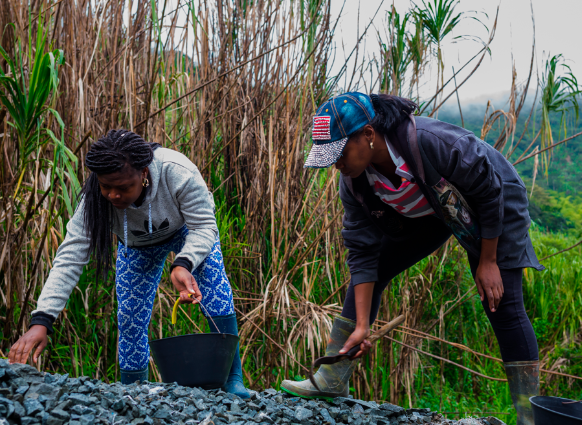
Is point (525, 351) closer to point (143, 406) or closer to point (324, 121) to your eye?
point (324, 121)

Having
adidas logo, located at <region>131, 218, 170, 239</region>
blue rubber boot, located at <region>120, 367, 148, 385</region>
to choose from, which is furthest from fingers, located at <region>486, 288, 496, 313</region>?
blue rubber boot, located at <region>120, 367, 148, 385</region>

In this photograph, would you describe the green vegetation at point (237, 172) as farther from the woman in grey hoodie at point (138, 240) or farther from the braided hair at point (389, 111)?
the braided hair at point (389, 111)

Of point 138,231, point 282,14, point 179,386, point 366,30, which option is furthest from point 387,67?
point 179,386

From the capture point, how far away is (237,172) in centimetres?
303

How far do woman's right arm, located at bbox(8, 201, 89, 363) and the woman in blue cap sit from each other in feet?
2.88

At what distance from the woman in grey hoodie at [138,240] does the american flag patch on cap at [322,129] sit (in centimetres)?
51

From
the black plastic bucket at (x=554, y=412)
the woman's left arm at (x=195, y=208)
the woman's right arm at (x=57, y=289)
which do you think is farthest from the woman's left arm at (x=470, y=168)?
the woman's right arm at (x=57, y=289)

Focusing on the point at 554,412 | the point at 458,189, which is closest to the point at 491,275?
the point at 458,189

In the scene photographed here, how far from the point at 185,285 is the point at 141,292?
56cm

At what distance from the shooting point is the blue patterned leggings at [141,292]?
6.22 ft

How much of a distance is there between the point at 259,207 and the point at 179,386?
4.73ft

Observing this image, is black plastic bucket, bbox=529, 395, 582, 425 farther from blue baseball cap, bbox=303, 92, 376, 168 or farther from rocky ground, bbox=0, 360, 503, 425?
blue baseball cap, bbox=303, 92, 376, 168

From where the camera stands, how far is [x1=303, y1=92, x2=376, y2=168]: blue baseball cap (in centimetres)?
145

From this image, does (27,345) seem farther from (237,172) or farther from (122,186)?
(237,172)
